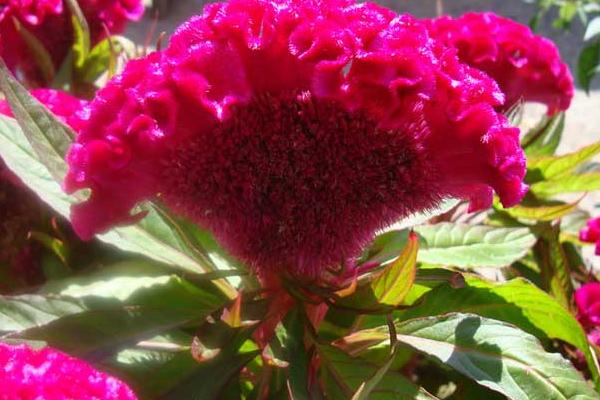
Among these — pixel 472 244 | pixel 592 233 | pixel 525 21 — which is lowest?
pixel 525 21

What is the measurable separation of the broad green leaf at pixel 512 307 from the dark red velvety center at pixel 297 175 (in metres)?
0.22

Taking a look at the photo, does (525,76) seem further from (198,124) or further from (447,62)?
(198,124)

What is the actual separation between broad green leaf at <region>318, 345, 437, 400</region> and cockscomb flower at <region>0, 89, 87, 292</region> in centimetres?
44

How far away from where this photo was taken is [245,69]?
73cm

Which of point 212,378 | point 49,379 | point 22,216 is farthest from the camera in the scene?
point 22,216

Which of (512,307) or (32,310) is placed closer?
(32,310)

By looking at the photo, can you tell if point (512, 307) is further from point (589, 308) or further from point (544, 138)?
point (544, 138)

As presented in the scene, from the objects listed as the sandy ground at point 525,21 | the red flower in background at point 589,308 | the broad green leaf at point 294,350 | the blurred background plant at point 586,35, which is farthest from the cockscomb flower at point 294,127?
the sandy ground at point 525,21

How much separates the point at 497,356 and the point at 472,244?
0.27m

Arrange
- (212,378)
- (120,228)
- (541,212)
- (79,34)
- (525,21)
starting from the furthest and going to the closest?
(525,21)
(79,34)
(541,212)
(120,228)
(212,378)

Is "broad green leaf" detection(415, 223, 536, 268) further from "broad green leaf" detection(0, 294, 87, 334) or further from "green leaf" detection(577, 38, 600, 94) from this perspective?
"green leaf" detection(577, 38, 600, 94)

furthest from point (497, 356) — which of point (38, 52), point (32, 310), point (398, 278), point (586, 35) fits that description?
point (586, 35)

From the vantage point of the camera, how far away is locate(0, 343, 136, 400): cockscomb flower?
1.88 ft

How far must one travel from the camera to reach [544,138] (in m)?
1.43
